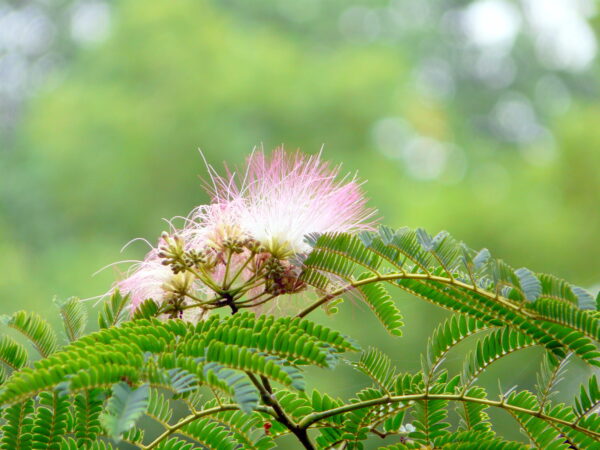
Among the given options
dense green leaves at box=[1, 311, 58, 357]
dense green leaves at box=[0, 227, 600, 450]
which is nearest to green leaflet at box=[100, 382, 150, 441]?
dense green leaves at box=[0, 227, 600, 450]

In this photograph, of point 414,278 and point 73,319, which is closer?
point 414,278

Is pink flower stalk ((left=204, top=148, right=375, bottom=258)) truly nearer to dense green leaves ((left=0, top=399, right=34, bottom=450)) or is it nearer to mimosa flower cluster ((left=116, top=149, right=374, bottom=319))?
mimosa flower cluster ((left=116, top=149, right=374, bottom=319))

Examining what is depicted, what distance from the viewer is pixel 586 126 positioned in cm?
923

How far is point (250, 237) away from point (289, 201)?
0.10m

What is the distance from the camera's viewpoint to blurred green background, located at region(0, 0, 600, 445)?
344 inches

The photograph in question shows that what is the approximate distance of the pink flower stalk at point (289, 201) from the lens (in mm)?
1289

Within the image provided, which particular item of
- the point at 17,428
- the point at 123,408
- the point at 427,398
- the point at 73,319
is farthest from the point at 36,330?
the point at 427,398

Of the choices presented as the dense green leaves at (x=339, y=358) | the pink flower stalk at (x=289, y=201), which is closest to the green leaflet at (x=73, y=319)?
the dense green leaves at (x=339, y=358)

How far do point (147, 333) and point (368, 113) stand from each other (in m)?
10.4

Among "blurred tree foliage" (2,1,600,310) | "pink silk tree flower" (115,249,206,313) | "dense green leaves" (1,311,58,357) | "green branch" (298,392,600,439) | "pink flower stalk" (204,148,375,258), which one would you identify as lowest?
"green branch" (298,392,600,439)

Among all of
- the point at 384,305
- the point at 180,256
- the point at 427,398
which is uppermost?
the point at 180,256

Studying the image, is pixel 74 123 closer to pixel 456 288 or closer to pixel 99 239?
pixel 99 239

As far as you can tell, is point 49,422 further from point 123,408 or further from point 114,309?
point 123,408

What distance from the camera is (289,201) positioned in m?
1.34
